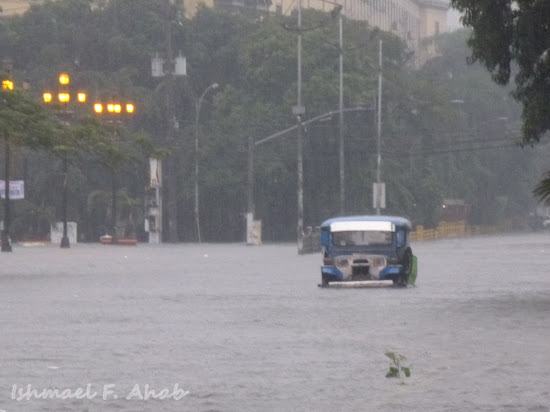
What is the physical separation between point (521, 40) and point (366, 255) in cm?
902

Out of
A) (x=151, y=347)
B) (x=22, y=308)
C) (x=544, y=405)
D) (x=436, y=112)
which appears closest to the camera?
(x=544, y=405)

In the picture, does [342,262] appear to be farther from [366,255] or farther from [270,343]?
[270,343]

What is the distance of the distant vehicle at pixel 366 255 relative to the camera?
38.3 metres

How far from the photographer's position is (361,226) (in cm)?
3953

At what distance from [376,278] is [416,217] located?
67.1 meters

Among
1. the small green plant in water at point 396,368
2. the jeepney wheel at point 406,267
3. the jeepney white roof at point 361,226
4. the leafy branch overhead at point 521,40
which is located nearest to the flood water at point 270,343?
the small green plant in water at point 396,368

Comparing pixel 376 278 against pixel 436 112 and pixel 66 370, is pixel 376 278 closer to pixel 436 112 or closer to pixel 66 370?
pixel 66 370

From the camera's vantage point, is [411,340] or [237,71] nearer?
[411,340]

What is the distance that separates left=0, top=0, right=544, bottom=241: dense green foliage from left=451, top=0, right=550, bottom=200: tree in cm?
5856

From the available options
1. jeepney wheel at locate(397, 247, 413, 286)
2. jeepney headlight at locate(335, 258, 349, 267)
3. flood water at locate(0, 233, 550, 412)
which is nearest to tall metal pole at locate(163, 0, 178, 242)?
flood water at locate(0, 233, 550, 412)

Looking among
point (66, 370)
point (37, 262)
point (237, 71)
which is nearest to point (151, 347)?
point (66, 370)

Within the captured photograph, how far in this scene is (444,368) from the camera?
59.4 feet

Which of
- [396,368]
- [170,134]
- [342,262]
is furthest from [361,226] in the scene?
[170,134]

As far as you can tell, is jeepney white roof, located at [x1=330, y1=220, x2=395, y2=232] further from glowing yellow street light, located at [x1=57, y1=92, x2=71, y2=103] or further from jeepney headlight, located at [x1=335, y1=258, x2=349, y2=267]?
glowing yellow street light, located at [x1=57, y1=92, x2=71, y2=103]
